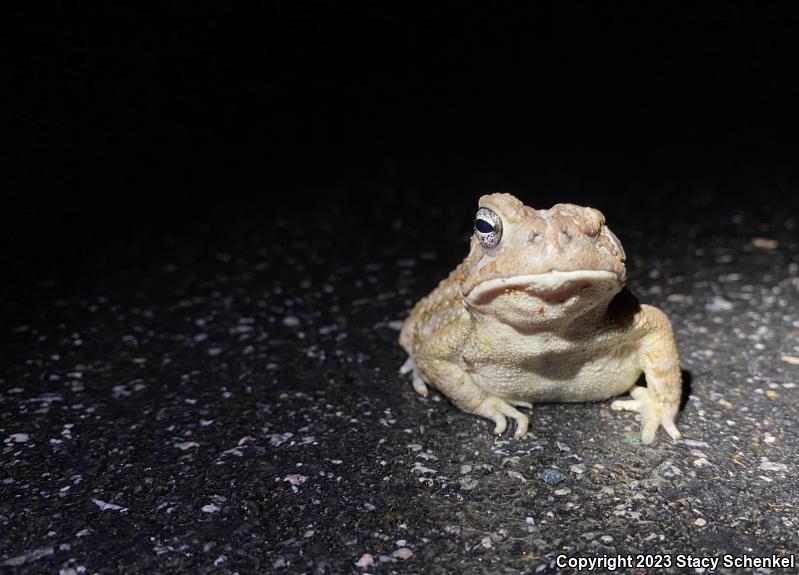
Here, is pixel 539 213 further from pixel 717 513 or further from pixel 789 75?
pixel 789 75

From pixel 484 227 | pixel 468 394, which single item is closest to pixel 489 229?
pixel 484 227

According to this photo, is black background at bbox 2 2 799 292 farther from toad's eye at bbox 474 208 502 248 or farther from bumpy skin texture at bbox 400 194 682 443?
toad's eye at bbox 474 208 502 248

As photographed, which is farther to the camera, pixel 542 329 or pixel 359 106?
pixel 359 106

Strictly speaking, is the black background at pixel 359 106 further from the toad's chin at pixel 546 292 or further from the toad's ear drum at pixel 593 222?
the toad's ear drum at pixel 593 222

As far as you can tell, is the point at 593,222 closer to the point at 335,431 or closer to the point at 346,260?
the point at 335,431

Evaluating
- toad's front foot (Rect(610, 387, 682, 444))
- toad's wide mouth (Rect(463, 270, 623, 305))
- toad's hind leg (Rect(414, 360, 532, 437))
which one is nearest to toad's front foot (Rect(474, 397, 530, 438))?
toad's hind leg (Rect(414, 360, 532, 437))

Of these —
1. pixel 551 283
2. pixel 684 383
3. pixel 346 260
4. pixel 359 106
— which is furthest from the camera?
pixel 359 106

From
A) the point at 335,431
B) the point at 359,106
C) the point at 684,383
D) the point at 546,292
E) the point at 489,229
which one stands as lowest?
the point at 335,431

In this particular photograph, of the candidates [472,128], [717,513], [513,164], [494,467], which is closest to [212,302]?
[494,467]
